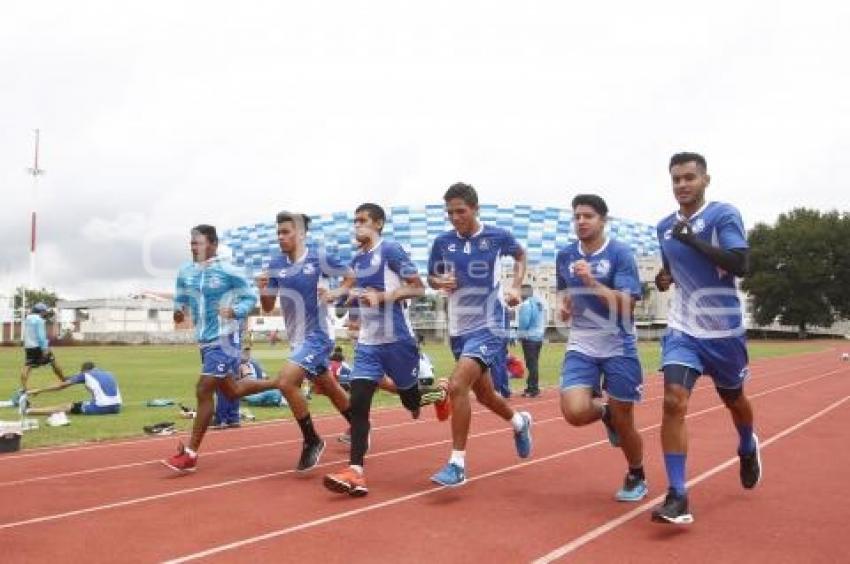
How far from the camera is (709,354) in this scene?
16.3 feet

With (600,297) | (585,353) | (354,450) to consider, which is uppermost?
(600,297)

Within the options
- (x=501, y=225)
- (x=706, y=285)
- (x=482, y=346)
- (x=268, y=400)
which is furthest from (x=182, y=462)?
(x=501, y=225)

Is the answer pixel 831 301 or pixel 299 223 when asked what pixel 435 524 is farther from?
pixel 831 301

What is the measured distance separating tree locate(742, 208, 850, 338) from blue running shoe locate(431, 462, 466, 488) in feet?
229

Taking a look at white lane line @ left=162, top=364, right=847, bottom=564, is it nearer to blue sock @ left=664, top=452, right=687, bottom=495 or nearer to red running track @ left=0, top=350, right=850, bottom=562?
red running track @ left=0, top=350, right=850, bottom=562

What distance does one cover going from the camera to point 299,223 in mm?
6836

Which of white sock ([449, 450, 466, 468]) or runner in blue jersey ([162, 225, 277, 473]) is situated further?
runner in blue jersey ([162, 225, 277, 473])

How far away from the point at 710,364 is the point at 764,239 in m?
73.6

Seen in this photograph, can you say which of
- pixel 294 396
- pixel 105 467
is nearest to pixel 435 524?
pixel 294 396

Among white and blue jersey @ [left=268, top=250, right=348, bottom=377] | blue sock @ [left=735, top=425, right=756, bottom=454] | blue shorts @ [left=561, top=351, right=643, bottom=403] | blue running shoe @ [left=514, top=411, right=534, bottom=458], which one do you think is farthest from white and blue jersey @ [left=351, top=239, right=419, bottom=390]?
blue sock @ [left=735, top=425, right=756, bottom=454]

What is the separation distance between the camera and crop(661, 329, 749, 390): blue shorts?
4.92m

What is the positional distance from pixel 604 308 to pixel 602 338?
204mm

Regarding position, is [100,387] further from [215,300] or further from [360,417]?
[360,417]

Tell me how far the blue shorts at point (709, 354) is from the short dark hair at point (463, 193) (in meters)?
1.77
